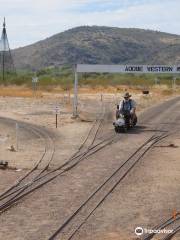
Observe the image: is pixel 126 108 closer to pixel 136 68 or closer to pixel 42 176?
pixel 136 68

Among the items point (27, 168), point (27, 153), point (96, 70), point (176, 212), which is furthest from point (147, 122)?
point (176, 212)

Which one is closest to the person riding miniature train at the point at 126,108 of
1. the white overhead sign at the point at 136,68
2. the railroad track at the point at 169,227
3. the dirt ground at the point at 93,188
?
the dirt ground at the point at 93,188

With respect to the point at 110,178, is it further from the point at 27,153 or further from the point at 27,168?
the point at 27,153

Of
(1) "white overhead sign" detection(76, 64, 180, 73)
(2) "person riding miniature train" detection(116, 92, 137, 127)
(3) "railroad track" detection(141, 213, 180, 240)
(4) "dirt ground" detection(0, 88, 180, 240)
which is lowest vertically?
(4) "dirt ground" detection(0, 88, 180, 240)

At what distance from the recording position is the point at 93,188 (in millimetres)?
17406

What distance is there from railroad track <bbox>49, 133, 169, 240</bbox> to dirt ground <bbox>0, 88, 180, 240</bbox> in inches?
6.0

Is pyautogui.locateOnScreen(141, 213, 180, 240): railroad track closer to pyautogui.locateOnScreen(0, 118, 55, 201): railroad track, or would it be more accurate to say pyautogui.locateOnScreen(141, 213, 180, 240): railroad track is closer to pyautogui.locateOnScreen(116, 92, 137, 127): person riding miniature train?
pyautogui.locateOnScreen(0, 118, 55, 201): railroad track

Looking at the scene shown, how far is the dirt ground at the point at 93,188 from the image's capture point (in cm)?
1316

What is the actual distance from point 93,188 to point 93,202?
6.07 feet

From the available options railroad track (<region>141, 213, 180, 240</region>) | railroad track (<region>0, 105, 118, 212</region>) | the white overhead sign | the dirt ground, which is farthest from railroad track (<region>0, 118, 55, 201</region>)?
the white overhead sign

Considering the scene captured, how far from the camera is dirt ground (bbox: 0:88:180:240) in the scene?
1316 cm

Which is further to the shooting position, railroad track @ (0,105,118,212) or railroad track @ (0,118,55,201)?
railroad track @ (0,118,55,201)

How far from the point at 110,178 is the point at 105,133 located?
1317cm

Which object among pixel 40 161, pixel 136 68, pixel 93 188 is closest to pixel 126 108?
pixel 136 68
